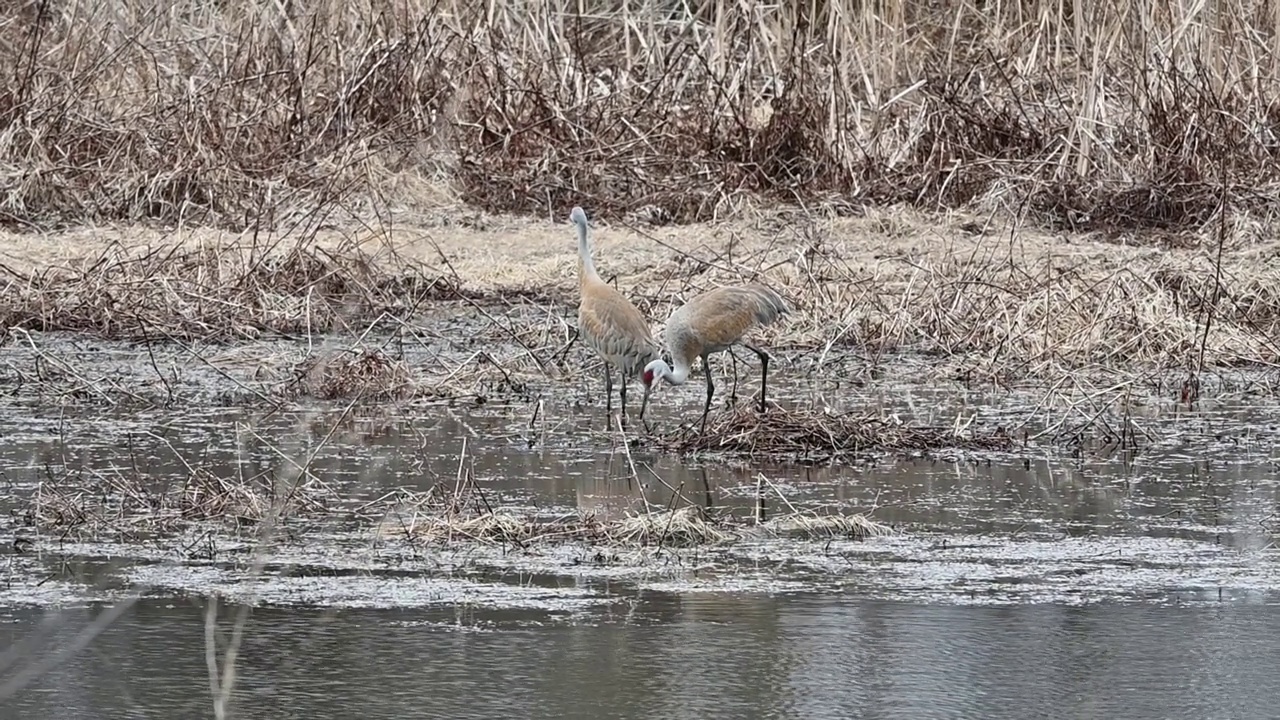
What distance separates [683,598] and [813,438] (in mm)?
2331

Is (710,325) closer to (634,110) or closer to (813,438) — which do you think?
(813,438)

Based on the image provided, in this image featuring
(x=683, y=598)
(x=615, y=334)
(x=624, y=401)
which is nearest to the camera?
(x=683, y=598)

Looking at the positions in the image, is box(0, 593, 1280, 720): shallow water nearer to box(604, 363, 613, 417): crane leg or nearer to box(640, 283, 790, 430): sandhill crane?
box(604, 363, 613, 417): crane leg

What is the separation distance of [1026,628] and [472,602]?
1.43m

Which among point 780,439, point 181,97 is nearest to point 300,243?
point 181,97

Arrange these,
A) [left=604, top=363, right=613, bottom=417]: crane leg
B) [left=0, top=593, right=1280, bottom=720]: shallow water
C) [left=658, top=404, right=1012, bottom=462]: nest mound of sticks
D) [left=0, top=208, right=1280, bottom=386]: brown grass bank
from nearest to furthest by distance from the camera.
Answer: [left=0, top=593, right=1280, bottom=720]: shallow water, [left=658, top=404, right=1012, bottom=462]: nest mound of sticks, [left=604, top=363, right=613, bottom=417]: crane leg, [left=0, top=208, right=1280, bottom=386]: brown grass bank

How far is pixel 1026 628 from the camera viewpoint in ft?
18.2

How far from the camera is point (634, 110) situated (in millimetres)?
14352

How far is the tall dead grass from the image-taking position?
1330 cm

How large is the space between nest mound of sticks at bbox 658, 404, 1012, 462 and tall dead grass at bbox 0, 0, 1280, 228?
493cm

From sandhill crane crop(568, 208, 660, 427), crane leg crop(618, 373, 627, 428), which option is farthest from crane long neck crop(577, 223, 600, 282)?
crane leg crop(618, 373, 627, 428)

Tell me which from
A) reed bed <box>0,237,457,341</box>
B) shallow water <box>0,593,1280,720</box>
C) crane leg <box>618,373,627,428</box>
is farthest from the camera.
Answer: reed bed <box>0,237,457,341</box>

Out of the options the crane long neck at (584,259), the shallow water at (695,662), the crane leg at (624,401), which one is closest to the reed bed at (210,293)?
the crane long neck at (584,259)

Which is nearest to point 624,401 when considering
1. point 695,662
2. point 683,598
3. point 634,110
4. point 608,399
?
point 608,399
